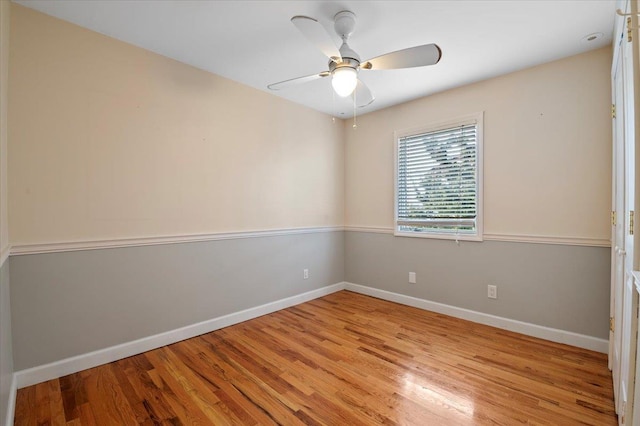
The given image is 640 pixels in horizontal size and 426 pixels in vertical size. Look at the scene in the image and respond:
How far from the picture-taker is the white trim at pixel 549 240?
241 cm

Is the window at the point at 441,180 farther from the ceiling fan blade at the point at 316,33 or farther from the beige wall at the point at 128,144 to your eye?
the ceiling fan blade at the point at 316,33

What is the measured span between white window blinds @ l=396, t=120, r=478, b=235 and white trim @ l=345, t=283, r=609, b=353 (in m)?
0.84

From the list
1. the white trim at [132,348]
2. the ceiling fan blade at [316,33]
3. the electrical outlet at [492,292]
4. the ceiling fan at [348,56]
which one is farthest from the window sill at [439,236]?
the ceiling fan blade at [316,33]

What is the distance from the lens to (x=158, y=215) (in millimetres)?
2545

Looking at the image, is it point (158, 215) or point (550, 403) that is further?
point (158, 215)

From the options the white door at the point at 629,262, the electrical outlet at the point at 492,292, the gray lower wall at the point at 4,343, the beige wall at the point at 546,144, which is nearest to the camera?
the white door at the point at 629,262

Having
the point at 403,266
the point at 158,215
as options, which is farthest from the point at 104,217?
the point at 403,266

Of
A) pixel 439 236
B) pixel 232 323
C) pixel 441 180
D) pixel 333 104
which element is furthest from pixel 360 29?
pixel 232 323

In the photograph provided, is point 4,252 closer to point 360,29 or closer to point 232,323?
point 232,323

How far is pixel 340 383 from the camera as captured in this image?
201 cm

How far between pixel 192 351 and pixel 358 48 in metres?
2.87

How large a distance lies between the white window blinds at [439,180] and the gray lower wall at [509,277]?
0.75 feet

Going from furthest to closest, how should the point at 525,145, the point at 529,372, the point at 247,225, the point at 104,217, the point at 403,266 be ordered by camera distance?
the point at 403,266
the point at 247,225
the point at 525,145
the point at 104,217
the point at 529,372

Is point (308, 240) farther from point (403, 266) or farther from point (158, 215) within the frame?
point (158, 215)
